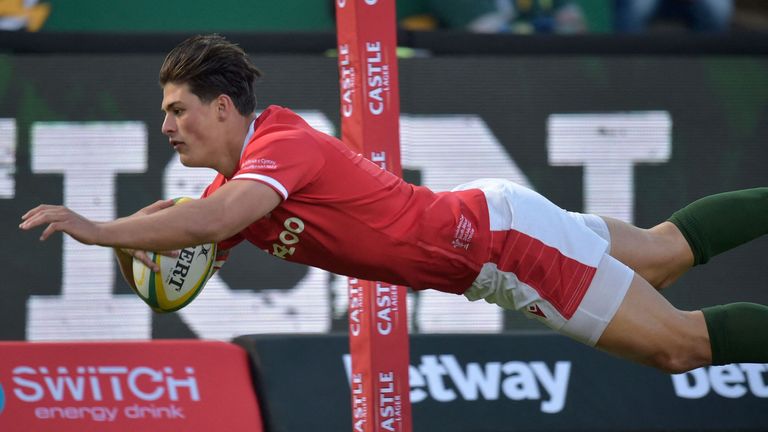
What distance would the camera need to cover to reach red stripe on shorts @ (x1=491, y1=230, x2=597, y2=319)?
14.9 feet

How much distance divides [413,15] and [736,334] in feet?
11.6

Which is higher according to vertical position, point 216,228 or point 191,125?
point 191,125

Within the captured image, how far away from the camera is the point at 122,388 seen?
5594mm

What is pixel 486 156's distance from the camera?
6703 mm

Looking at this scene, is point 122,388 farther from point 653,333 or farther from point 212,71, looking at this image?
point 653,333

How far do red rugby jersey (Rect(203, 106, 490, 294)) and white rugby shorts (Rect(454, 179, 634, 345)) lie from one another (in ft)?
0.26

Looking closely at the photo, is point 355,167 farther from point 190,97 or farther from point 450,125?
point 450,125

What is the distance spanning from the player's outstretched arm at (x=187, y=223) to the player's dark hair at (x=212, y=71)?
435mm

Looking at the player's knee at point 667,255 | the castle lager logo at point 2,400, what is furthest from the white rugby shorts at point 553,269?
the castle lager logo at point 2,400

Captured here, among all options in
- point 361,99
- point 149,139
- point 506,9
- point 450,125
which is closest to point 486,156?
point 450,125

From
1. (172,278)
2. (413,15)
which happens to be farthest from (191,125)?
(413,15)

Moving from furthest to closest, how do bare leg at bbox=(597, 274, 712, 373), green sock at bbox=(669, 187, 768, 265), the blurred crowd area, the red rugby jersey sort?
the blurred crowd area, green sock at bbox=(669, 187, 768, 265), bare leg at bbox=(597, 274, 712, 373), the red rugby jersey

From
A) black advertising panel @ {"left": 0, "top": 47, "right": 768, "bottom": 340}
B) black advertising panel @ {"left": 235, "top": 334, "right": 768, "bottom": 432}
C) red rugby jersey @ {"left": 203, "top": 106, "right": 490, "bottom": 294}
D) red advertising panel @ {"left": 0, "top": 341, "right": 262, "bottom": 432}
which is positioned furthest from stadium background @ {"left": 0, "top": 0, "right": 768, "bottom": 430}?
red rugby jersey @ {"left": 203, "top": 106, "right": 490, "bottom": 294}

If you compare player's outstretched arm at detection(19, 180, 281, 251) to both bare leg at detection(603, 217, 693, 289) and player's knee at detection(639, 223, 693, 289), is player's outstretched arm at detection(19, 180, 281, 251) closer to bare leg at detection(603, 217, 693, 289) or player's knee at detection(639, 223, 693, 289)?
bare leg at detection(603, 217, 693, 289)
